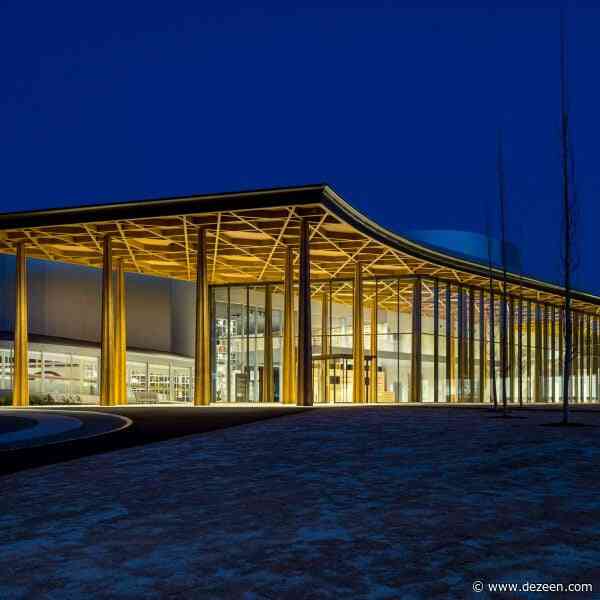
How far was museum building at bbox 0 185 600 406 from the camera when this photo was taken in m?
33.7

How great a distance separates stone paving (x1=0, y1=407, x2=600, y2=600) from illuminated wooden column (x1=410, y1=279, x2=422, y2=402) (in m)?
29.8

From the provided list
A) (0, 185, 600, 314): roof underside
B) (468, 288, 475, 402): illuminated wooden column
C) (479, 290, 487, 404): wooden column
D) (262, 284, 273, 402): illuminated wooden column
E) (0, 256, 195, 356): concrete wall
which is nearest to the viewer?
(0, 185, 600, 314): roof underside

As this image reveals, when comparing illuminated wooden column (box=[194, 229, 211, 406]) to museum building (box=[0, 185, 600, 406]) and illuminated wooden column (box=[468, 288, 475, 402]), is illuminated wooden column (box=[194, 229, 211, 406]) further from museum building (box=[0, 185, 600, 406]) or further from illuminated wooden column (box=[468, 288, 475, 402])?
illuminated wooden column (box=[468, 288, 475, 402])

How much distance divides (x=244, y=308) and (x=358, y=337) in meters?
10.2

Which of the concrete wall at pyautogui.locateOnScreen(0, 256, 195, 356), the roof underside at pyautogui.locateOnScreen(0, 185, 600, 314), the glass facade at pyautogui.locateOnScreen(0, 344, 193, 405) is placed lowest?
the glass facade at pyautogui.locateOnScreen(0, 344, 193, 405)

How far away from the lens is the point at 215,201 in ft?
101

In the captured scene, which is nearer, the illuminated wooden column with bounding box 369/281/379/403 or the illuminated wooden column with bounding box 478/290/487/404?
the illuminated wooden column with bounding box 369/281/379/403

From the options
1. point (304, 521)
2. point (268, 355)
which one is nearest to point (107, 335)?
point (268, 355)

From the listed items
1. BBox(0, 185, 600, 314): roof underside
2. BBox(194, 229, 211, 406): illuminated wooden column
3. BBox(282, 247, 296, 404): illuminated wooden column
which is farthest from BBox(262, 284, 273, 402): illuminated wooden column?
BBox(194, 229, 211, 406): illuminated wooden column

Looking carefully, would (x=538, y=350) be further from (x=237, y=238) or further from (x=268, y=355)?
(x=237, y=238)

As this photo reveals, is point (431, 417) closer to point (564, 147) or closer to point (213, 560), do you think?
point (564, 147)

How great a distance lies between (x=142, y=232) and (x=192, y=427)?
18.0 metres

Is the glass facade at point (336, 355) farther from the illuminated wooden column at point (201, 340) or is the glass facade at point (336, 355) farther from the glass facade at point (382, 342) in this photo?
the illuminated wooden column at point (201, 340)

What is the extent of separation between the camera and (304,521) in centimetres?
782
